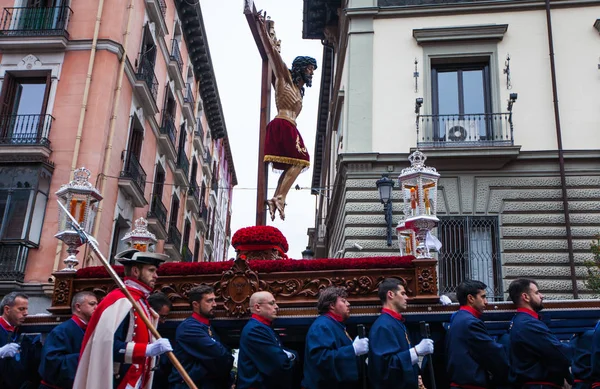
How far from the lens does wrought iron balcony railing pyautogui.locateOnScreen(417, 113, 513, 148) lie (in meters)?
13.9

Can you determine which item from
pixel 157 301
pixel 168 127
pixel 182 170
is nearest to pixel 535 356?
pixel 157 301

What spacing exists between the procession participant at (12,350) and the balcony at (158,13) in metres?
16.9

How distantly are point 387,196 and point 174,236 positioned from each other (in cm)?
1410

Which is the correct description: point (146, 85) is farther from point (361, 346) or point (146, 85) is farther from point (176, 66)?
point (361, 346)

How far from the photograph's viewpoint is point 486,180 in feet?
45.4

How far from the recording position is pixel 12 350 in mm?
6020

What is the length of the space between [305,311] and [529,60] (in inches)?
422

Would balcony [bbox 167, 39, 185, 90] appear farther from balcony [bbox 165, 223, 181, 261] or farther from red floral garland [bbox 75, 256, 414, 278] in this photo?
red floral garland [bbox 75, 256, 414, 278]

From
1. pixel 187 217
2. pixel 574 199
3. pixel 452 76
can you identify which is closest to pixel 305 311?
pixel 574 199

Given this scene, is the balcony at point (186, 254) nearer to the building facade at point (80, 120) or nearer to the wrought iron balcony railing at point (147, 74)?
the building facade at point (80, 120)

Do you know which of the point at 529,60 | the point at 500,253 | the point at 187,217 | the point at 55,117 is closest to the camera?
the point at 500,253

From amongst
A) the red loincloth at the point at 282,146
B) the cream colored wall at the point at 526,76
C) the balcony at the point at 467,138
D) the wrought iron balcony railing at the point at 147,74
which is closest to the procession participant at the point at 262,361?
the red loincloth at the point at 282,146

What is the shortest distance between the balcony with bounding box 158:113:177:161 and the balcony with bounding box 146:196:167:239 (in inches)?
84.2

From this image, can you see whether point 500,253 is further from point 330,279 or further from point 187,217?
point 187,217
